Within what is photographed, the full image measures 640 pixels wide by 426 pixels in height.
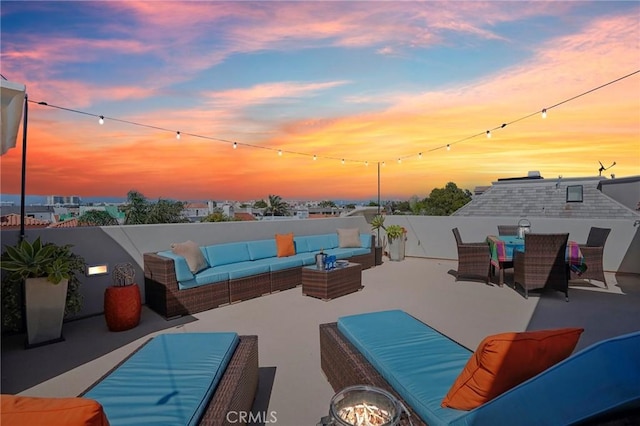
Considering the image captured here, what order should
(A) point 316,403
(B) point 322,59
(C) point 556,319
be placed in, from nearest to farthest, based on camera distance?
(A) point 316,403 < (C) point 556,319 < (B) point 322,59

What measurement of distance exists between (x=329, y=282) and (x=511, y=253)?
277 cm

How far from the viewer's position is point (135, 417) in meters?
1.38

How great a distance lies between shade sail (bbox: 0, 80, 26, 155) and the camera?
2.21 m

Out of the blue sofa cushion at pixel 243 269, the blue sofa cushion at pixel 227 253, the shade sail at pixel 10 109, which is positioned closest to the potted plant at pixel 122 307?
the blue sofa cushion at pixel 243 269

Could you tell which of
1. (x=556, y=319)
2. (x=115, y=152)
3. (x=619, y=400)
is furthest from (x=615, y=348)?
(x=115, y=152)

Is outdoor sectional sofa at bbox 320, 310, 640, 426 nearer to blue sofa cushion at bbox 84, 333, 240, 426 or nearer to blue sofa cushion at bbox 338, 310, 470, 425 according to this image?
blue sofa cushion at bbox 338, 310, 470, 425

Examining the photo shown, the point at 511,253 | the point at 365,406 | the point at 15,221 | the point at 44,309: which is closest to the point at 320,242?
the point at 511,253

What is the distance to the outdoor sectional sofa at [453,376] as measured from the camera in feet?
2.78

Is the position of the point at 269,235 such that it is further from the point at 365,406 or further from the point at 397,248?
the point at 365,406

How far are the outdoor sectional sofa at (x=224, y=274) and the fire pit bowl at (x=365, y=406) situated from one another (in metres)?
3.35

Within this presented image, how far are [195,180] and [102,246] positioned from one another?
5.68m

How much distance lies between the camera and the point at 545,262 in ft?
14.4

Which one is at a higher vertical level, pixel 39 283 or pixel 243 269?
pixel 39 283

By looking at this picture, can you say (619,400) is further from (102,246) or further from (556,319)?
(102,246)
